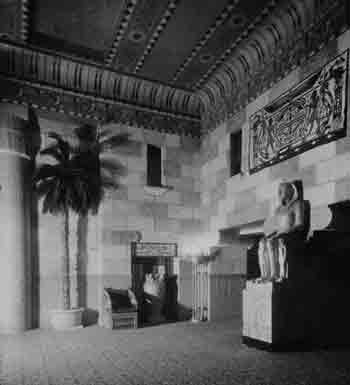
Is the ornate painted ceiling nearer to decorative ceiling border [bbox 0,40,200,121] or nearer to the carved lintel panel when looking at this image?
decorative ceiling border [bbox 0,40,200,121]

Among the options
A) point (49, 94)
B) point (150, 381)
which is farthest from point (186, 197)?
point (150, 381)

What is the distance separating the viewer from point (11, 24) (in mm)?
6898

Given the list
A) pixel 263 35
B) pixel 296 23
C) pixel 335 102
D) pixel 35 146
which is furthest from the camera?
pixel 35 146

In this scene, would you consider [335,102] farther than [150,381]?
Yes

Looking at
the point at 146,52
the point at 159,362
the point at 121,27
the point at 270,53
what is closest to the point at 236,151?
the point at 270,53

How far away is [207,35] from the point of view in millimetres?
7438

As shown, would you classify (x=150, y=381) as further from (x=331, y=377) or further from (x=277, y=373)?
(x=331, y=377)

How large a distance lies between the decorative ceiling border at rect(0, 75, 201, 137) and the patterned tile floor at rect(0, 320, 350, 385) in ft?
15.9

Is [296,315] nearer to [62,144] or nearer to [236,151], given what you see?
[236,151]

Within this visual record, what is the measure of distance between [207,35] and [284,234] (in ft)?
14.6

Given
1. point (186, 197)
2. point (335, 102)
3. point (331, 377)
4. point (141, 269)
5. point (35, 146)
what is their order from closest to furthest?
point (331, 377), point (335, 102), point (35, 146), point (141, 269), point (186, 197)

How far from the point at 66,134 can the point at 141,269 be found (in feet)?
11.8

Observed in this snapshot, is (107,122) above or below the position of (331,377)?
above

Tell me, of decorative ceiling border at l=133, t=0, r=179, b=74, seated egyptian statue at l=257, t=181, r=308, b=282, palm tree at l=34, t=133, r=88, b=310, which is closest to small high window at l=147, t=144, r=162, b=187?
palm tree at l=34, t=133, r=88, b=310
